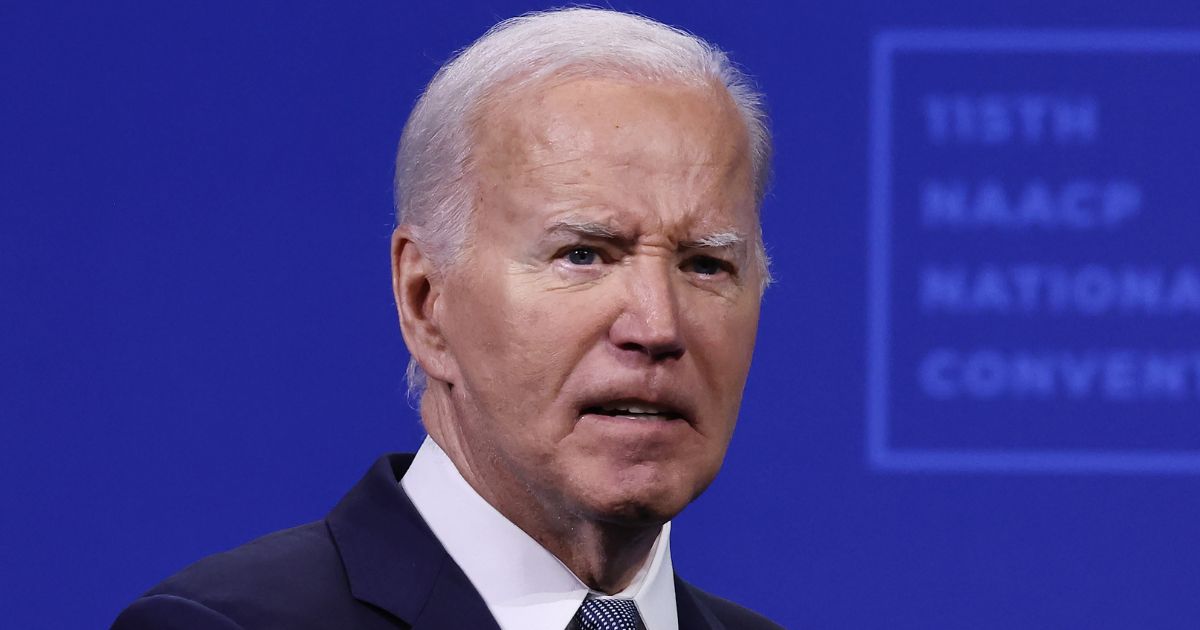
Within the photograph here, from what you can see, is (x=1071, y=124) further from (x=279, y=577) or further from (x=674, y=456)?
(x=279, y=577)

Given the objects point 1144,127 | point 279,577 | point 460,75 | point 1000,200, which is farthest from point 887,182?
point 279,577

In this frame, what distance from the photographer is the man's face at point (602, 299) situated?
67.6 inches

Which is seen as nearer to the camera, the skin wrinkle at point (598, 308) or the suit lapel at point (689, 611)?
the skin wrinkle at point (598, 308)

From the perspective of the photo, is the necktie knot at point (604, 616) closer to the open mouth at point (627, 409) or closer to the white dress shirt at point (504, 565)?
the white dress shirt at point (504, 565)

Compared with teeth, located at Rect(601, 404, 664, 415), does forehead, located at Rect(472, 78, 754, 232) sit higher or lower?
higher

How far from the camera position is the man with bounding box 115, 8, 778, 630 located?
172cm

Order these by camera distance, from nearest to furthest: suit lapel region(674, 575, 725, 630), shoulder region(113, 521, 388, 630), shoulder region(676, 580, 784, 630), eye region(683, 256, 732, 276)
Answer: shoulder region(113, 521, 388, 630), eye region(683, 256, 732, 276), suit lapel region(674, 575, 725, 630), shoulder region(676, 580, 784, 630)

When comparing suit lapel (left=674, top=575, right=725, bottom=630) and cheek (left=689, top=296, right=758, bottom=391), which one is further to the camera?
suit lapel (left=674, top=575, right=725, bottom=630)

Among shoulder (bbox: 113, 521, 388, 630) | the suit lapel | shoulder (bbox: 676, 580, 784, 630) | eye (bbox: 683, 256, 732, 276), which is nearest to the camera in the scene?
shoulder (bbox: 113, 521, 388, 630)

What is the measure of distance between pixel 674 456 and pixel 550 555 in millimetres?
181

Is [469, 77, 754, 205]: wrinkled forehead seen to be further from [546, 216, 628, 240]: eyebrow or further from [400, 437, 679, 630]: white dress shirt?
[400, 437, 679, 630]: white dress shirt

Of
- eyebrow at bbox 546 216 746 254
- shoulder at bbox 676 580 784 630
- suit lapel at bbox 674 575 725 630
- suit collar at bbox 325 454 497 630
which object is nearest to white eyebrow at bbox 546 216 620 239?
eyebrow at bbox 546 216 746 254

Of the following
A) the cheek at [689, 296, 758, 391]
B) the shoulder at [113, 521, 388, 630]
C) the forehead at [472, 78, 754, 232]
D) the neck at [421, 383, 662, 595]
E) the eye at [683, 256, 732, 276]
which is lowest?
the shoulder at [113, 521, 388, 630]

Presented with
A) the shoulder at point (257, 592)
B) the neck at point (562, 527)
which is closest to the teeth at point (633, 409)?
the neck at point (562, 527)
